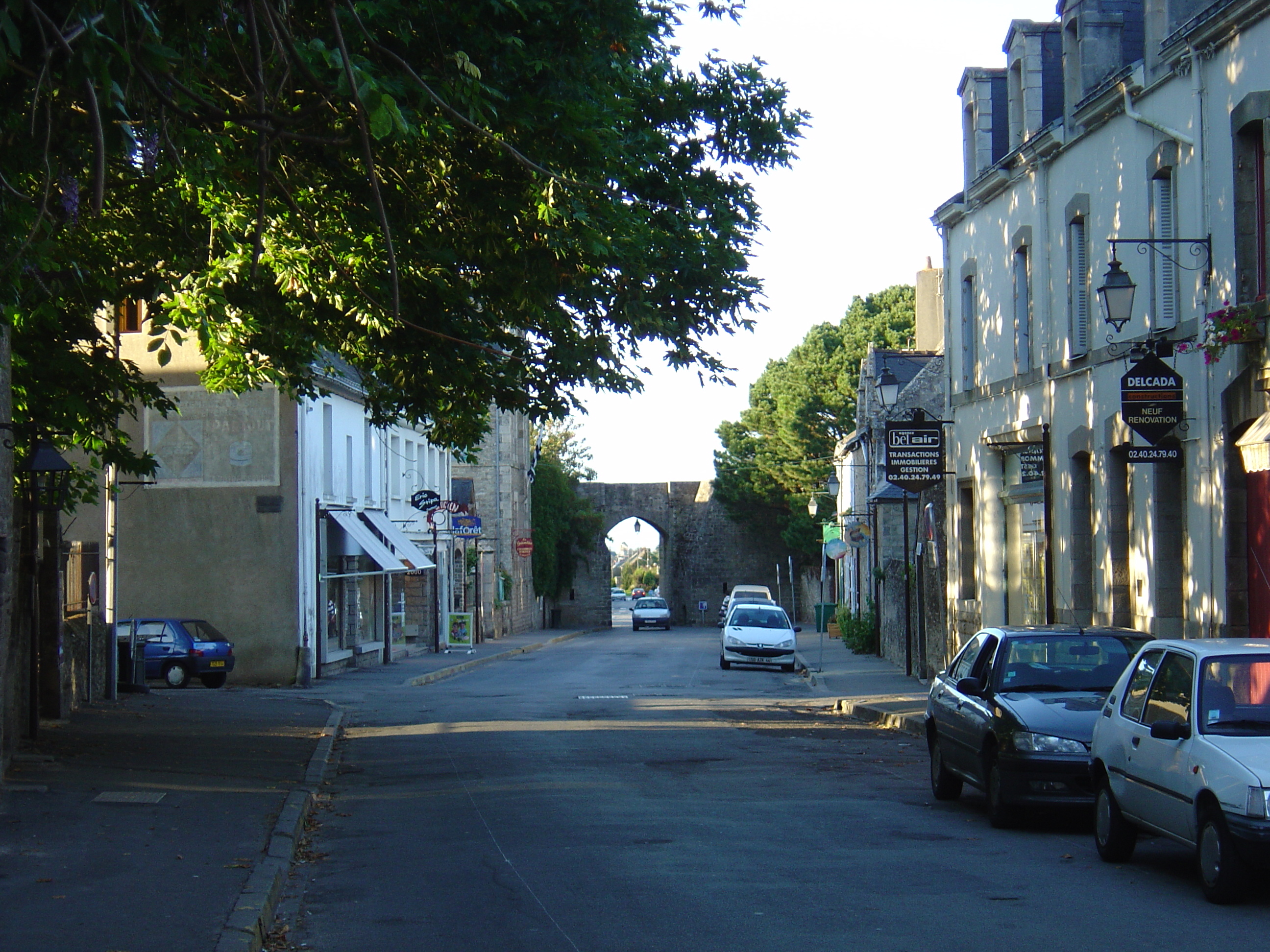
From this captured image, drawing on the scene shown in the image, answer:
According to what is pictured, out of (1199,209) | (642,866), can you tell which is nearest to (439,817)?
(642,866)

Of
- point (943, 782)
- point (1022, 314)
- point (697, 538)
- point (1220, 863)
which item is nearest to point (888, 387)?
point (1022, 314)

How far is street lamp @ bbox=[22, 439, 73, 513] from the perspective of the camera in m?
14.7

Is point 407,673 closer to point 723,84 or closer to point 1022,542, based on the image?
point 1022,542

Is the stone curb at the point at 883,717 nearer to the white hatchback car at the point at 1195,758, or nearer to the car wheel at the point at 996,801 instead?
the car wheel at the point at 996,801

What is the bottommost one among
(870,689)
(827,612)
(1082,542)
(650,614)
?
(650,614)

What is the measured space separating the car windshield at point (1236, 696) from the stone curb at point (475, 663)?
2282 cm

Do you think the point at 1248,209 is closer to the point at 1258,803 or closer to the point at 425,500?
the point at 1258,803

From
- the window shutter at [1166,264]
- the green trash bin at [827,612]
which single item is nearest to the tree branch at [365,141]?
the window shutter at [1166,264]

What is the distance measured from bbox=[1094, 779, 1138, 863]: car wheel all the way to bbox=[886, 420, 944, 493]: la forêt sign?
1392cm

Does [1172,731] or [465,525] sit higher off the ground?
[465,525]

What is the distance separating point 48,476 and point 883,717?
1158 cm

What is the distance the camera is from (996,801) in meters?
10.3

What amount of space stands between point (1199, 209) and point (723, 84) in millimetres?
5223

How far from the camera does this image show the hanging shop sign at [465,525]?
40.7 metres
